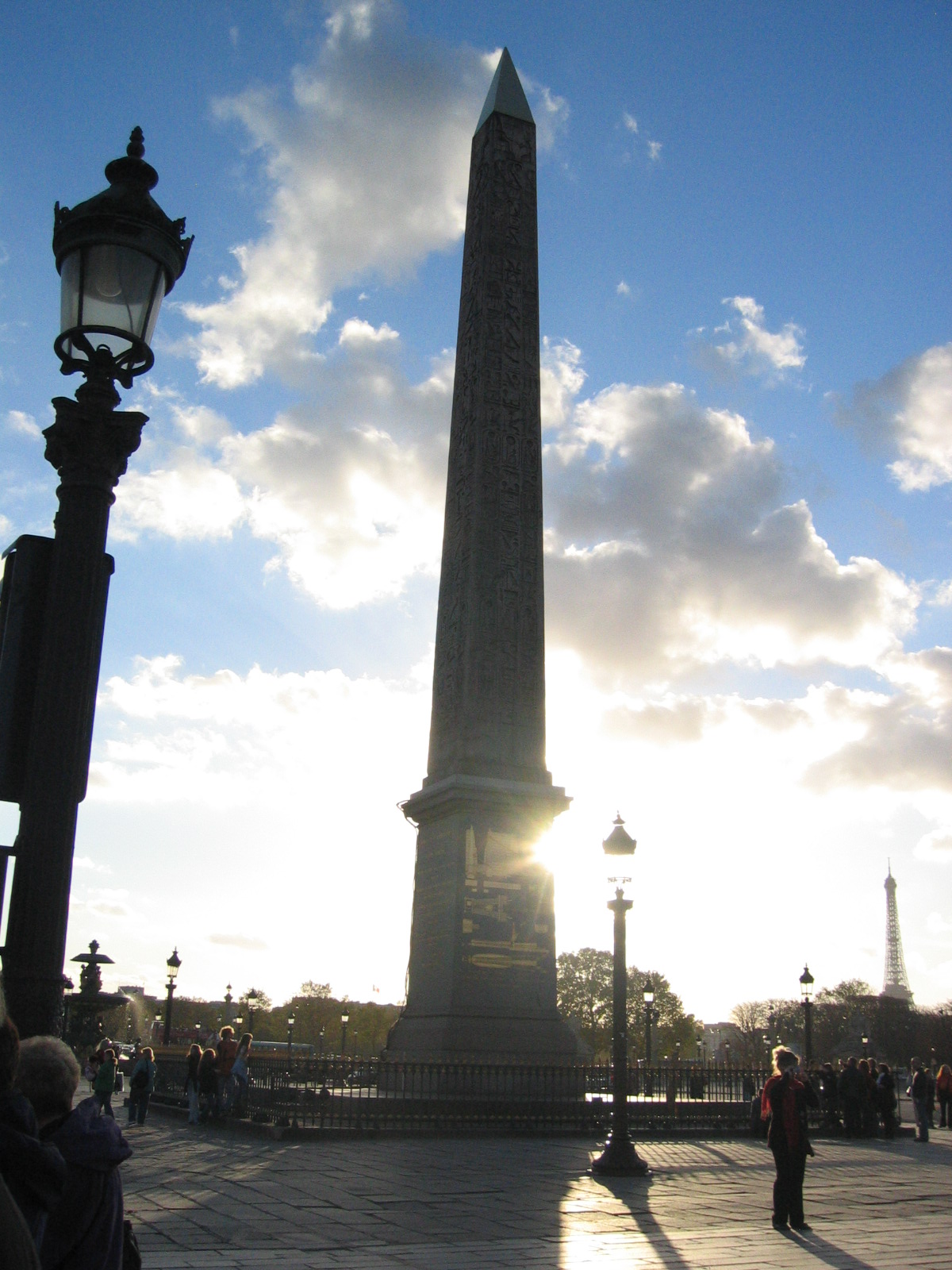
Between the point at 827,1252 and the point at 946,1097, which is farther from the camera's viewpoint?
the point at 946,1097

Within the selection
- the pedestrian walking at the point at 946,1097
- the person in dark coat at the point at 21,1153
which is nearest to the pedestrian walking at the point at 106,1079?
the person in dark coat at the point at 21,1153

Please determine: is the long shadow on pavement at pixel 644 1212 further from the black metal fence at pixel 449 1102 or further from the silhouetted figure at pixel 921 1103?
the silhouetted figure at pixel 921 1103

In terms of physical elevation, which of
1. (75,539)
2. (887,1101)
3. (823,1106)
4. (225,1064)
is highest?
(75,539)

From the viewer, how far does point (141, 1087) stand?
64.6 ft

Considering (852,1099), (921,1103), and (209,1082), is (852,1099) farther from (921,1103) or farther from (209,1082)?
(209,1082)

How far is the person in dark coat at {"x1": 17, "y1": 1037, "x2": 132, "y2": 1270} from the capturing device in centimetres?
314

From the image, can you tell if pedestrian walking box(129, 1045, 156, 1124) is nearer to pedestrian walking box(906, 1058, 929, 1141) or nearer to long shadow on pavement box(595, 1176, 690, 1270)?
long shadow on pavement box(595, 1176, 690, 1270)

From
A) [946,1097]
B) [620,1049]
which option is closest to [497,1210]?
[620,1049]

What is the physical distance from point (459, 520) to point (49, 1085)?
21.2 meters

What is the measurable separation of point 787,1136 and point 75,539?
8.95 metres

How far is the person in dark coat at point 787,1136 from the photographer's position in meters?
9.92

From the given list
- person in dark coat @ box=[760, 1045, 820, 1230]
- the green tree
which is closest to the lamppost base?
person in dark coat @ box=[760, 1045, 820, 1230]

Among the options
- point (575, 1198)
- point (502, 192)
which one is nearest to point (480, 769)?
point (575, 1198)

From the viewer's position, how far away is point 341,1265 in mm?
7414
